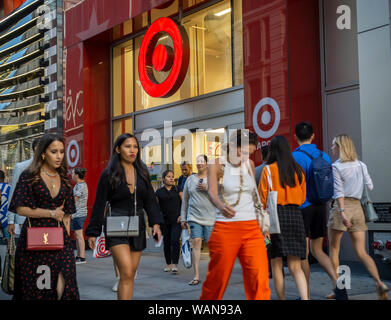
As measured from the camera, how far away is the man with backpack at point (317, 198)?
5.95 metres

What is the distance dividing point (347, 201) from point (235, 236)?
219 cm

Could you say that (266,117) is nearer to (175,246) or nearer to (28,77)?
(175,246)

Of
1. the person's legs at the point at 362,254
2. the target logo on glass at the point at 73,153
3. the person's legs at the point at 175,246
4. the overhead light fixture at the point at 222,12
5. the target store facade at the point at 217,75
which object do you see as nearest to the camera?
the person's legs at the point at 362,254

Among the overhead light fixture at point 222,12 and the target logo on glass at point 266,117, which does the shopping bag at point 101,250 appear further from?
the overhead light fixture at point 222,12

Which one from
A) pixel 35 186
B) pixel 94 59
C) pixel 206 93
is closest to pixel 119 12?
pixel 94 59

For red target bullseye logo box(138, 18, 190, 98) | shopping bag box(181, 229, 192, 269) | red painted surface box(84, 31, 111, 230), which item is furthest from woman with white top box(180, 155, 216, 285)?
red painted surface box(84, 31, 111, 230)

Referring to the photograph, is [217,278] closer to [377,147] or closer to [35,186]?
[35,186]

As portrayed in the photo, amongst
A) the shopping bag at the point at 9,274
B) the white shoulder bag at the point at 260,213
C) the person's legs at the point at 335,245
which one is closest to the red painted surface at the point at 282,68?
the person's legs at the point at 335,245

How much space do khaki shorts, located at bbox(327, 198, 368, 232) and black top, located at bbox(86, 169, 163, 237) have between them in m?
2.22

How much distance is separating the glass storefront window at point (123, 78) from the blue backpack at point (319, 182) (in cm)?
933

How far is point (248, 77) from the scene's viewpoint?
10156 mm

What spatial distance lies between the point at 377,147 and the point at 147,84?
22.1 feet

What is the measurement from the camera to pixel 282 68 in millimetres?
9508

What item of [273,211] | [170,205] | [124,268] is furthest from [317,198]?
[170,205]
